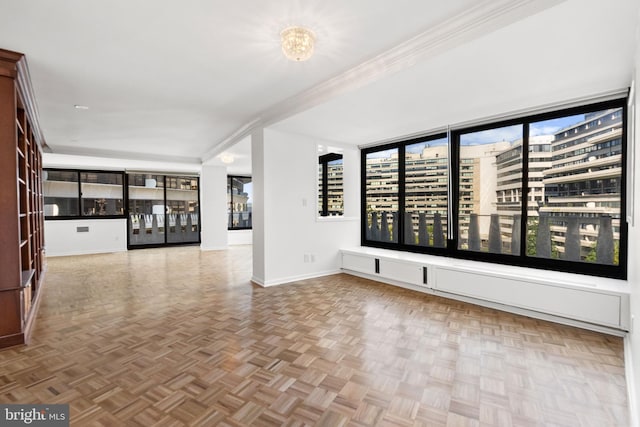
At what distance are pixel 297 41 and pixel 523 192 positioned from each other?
3262 millimetres

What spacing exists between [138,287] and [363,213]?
4001mm

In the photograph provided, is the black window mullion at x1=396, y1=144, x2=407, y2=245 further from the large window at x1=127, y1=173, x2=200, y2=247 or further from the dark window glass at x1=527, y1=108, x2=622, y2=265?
the large window at x1=127, y1=173, x2=200, y2=247

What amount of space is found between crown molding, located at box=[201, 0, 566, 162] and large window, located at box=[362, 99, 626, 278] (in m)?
2.16

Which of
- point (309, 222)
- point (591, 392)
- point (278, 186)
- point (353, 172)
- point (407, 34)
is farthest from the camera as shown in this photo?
point (353, 172)

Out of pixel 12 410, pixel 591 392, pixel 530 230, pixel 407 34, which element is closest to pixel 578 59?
pixel 407 34

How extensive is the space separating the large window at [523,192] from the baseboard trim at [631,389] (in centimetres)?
110

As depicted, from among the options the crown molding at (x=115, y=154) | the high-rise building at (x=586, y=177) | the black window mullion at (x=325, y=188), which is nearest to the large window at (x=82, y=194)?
the crown molding at (x=115, y=154)

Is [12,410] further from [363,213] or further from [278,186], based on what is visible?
[363,213]

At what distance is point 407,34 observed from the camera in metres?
2.34

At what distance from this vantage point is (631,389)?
188 cm

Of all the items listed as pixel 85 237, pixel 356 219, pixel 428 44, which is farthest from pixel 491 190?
pixel 85 237

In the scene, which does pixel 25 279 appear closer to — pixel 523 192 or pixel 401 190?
pixel 401 190

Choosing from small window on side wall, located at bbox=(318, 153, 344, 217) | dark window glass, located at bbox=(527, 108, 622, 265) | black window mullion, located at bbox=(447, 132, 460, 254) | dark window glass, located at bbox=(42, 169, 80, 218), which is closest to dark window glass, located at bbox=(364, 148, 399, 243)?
small window on side wall, located at bbox=(318, 153, 344, 217)

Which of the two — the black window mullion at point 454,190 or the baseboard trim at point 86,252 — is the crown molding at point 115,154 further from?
the black window mullion at point 454,190
